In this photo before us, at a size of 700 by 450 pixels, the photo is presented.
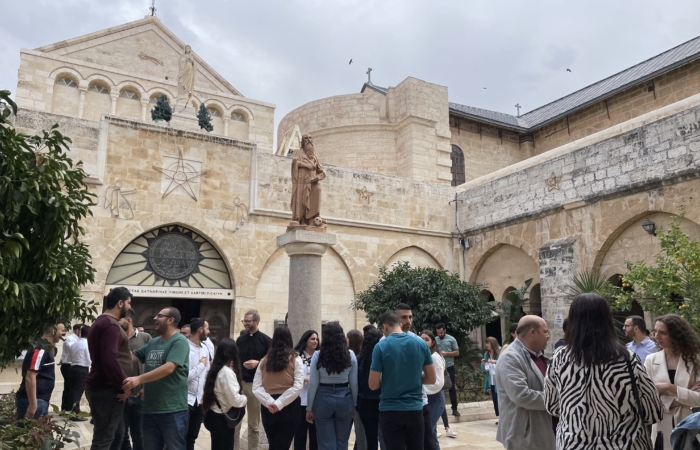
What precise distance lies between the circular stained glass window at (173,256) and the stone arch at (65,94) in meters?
9.52

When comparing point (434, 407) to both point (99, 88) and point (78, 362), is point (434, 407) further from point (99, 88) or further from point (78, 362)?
point (99, 88)

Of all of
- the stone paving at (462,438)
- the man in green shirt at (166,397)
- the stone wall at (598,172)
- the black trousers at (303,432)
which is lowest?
the stone paving at (462,438)

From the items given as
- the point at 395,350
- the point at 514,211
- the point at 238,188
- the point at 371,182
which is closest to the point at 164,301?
the point at 238,188

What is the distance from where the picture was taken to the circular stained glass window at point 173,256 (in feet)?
40.3

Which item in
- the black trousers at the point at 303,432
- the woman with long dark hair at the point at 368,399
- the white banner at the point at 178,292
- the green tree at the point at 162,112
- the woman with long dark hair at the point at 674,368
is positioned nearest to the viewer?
the woman with long dark hair at the point at 674,368

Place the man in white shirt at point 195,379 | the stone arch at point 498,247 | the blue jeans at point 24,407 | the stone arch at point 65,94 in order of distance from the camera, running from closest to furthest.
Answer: the man in white shirt at point 195,379
the blue jeans at point 24,407
the stone arch at point 498,247
the stone arch at point 65,94

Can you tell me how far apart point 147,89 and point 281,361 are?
62.2 ft

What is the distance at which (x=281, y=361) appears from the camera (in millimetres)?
4656

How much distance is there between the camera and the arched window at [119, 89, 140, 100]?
20688 mm

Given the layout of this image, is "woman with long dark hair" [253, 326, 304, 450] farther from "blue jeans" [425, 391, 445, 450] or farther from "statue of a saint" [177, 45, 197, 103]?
"statue of a saint" [177, 45, 197, 103]

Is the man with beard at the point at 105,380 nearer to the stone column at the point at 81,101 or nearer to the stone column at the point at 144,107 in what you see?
the stone column at the point at 81,101

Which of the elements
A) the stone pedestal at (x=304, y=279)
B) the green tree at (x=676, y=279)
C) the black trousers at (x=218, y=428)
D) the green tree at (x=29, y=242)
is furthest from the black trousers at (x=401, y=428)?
the green tree at (x=676, y=279)

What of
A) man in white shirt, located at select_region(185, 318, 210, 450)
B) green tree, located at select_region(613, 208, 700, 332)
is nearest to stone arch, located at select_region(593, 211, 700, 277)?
green tree, located at select_region(613, 208, 700, 332)

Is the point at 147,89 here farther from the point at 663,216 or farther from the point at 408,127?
the point at 663,216
